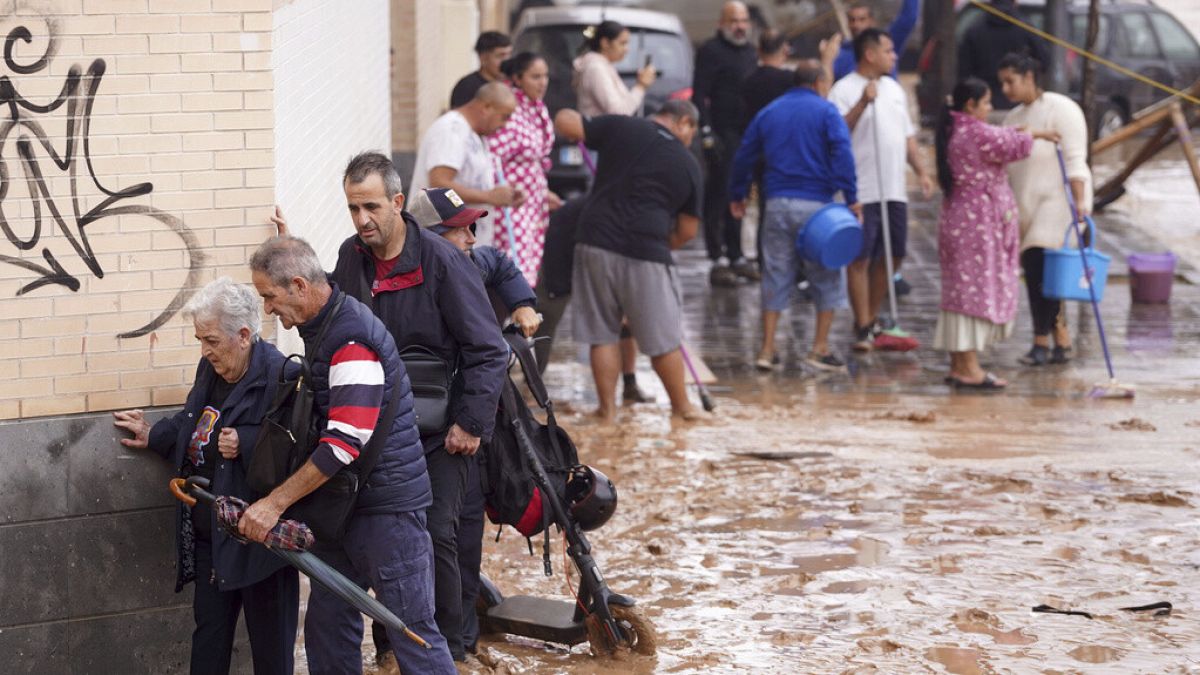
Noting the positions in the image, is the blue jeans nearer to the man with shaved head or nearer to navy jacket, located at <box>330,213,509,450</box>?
navy jacket, located at <box>330,213,509,450</box>

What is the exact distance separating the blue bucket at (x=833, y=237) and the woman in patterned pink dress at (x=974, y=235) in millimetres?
547

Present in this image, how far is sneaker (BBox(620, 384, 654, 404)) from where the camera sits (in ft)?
32.8

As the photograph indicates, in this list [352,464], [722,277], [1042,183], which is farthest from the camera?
[722,277]

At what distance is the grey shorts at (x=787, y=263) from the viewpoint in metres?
10.7

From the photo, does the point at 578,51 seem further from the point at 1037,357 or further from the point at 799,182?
the point at 1037,357

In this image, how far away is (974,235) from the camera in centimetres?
1019

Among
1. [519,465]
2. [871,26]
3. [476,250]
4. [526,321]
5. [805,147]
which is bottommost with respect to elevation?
[519,465]

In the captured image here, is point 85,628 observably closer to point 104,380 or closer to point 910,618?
point 104,380

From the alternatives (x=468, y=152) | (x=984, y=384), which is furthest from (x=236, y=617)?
(x=984, y=384)

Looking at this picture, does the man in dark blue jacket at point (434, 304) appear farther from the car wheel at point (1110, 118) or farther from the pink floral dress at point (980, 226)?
the car wheel at point (1110, 118)

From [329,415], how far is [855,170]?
6.58 meters

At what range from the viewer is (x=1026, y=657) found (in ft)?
18.7

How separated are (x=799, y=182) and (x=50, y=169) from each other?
20.5 feet

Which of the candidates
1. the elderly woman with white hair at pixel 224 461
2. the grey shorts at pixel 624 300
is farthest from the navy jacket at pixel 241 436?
the grey shorts at pixel 624 300
